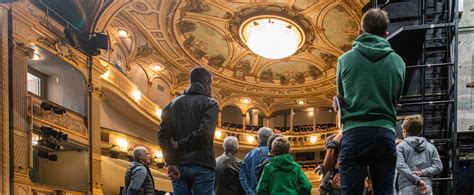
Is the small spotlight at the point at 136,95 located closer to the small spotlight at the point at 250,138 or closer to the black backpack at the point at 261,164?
the small spotlight at the point at 250,138

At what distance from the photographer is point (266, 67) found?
27.4 m

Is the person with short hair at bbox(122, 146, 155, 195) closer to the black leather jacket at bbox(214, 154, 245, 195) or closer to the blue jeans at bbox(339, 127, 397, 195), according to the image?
the black leather jacket at bbox(214, 154, 245, 195)

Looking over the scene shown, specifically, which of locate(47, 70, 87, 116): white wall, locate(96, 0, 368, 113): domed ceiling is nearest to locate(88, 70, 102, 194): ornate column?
locate(47, 70, 87, 116): white wall

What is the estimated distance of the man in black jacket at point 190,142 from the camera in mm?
3900

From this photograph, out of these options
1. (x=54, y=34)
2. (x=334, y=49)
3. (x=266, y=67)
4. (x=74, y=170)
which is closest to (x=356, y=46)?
(x=54, y=34)

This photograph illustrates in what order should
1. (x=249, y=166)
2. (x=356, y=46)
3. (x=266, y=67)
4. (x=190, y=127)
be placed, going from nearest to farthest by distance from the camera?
(x=356, y=46) < (x=190, y=127) < (x=249, y=166) < (x=266, y=67)

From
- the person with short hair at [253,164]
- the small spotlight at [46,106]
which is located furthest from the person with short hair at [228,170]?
the small spotlight at [46,106]

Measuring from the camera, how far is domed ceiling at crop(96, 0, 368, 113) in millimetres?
20078

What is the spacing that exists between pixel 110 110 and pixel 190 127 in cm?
1708

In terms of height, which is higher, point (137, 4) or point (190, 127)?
point (137, 4)

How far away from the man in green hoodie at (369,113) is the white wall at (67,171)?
13.5 m

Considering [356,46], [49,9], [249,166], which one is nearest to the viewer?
[356,46]

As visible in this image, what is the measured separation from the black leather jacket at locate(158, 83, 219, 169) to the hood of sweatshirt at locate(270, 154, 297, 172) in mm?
849

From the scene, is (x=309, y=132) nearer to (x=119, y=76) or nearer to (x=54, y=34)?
(x=119, y=76)
